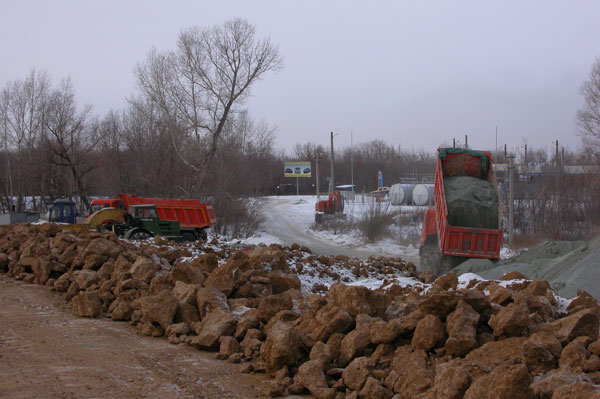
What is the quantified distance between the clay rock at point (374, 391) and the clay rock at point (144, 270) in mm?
5169

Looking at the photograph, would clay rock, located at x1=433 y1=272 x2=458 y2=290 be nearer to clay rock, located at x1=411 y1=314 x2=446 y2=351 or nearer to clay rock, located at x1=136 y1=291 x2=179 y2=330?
clay rock, located at x1=411 y1=314 x2=446 y2=351

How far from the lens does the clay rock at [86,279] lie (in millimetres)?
9750

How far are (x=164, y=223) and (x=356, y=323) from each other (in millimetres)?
15478

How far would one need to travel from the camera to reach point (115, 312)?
28.1 feet

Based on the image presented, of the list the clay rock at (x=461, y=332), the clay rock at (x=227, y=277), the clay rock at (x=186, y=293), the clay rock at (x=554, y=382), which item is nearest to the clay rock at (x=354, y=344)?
the clay rock at (x=461, y=332)

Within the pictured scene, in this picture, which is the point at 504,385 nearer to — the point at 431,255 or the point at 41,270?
the point at 41,270

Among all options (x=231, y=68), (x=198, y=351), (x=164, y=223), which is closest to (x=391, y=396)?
(x=198, y=351)

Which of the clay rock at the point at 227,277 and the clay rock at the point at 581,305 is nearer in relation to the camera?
the clay rock at the point at 581,305

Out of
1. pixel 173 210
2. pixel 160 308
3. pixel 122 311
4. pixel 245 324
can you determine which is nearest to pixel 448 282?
pixel 245 324

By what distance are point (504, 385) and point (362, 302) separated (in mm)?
2594

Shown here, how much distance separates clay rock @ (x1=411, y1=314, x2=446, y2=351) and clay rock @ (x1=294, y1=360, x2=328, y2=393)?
3.10 feet

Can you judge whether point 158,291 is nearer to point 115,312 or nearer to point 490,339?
point 115,312

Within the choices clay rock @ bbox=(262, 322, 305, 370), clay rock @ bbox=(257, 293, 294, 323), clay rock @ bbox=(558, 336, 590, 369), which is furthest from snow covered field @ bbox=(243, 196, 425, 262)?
clay rock @ bbox=(558, 336, 590, 369)

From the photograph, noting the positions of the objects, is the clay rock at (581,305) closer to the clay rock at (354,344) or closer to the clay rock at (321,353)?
the clay rock at (354,344)
